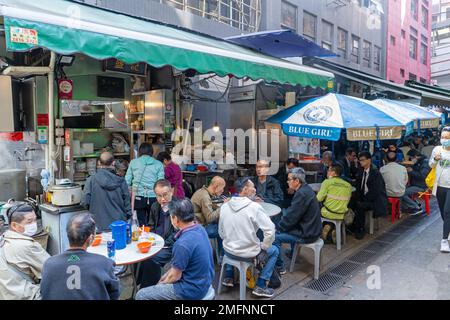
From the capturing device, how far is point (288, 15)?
575 inches

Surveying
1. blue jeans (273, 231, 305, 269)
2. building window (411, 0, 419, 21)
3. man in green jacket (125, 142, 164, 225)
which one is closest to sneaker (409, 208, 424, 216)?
blue jeans (273, 231, 305, 269)

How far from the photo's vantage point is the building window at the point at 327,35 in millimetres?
17078

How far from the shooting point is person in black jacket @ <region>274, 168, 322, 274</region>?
16.1ft

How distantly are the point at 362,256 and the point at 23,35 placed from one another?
5725mm

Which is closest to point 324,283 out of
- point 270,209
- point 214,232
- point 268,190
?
point 270,209

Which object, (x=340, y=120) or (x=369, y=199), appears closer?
(x=340, y=120)

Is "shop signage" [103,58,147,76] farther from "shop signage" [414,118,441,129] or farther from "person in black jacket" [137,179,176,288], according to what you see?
"shop signage" [414,118,441,129]

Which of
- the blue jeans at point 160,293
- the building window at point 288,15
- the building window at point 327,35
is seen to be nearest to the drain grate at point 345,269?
the blue jeans at point 160,293

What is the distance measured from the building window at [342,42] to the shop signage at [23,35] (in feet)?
57.6

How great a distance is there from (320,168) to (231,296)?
541 cm

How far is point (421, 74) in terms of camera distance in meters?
28.9

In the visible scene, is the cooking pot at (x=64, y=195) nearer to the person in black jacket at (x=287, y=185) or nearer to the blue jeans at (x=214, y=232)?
the blue jeans at (x=214, y=232)

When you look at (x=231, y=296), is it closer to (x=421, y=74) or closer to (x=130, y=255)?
(x=130, y=255)

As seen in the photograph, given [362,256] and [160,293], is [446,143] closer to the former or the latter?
[362,256]
